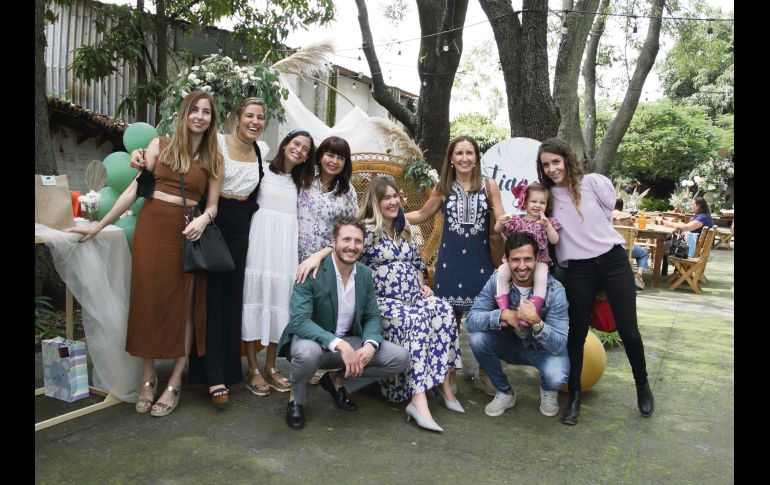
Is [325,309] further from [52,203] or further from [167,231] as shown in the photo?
[52,203]

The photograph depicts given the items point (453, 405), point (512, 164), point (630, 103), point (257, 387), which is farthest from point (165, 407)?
point (630, 103)

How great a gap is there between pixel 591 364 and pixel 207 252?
240 cm

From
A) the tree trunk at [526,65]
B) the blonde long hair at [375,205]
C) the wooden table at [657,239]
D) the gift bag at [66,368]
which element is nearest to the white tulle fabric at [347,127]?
the tree trunk at [526,65]

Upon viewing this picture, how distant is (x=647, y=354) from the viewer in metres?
5.09

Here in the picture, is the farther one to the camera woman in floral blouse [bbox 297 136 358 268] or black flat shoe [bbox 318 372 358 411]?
woman in floral blouse [bbox 297 136 358 268]

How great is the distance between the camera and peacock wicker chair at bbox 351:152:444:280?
5.09m

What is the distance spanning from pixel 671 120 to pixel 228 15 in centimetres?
1862

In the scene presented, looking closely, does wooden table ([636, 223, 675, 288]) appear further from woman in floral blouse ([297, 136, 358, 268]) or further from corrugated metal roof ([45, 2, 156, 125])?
corrugated metal roof ([45, 2, 156, 125])

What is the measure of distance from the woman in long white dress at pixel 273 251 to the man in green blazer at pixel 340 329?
333 millimetres

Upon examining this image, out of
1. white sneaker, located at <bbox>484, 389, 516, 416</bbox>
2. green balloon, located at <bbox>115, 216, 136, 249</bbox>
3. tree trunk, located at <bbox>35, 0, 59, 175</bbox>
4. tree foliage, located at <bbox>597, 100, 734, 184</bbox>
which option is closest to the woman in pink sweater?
white sneaker, located at <bbox>484, 389, 516, 416</bbox>

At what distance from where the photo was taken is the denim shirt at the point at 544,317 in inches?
136

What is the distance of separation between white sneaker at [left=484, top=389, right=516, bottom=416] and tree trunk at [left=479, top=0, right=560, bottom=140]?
259 centimetres
